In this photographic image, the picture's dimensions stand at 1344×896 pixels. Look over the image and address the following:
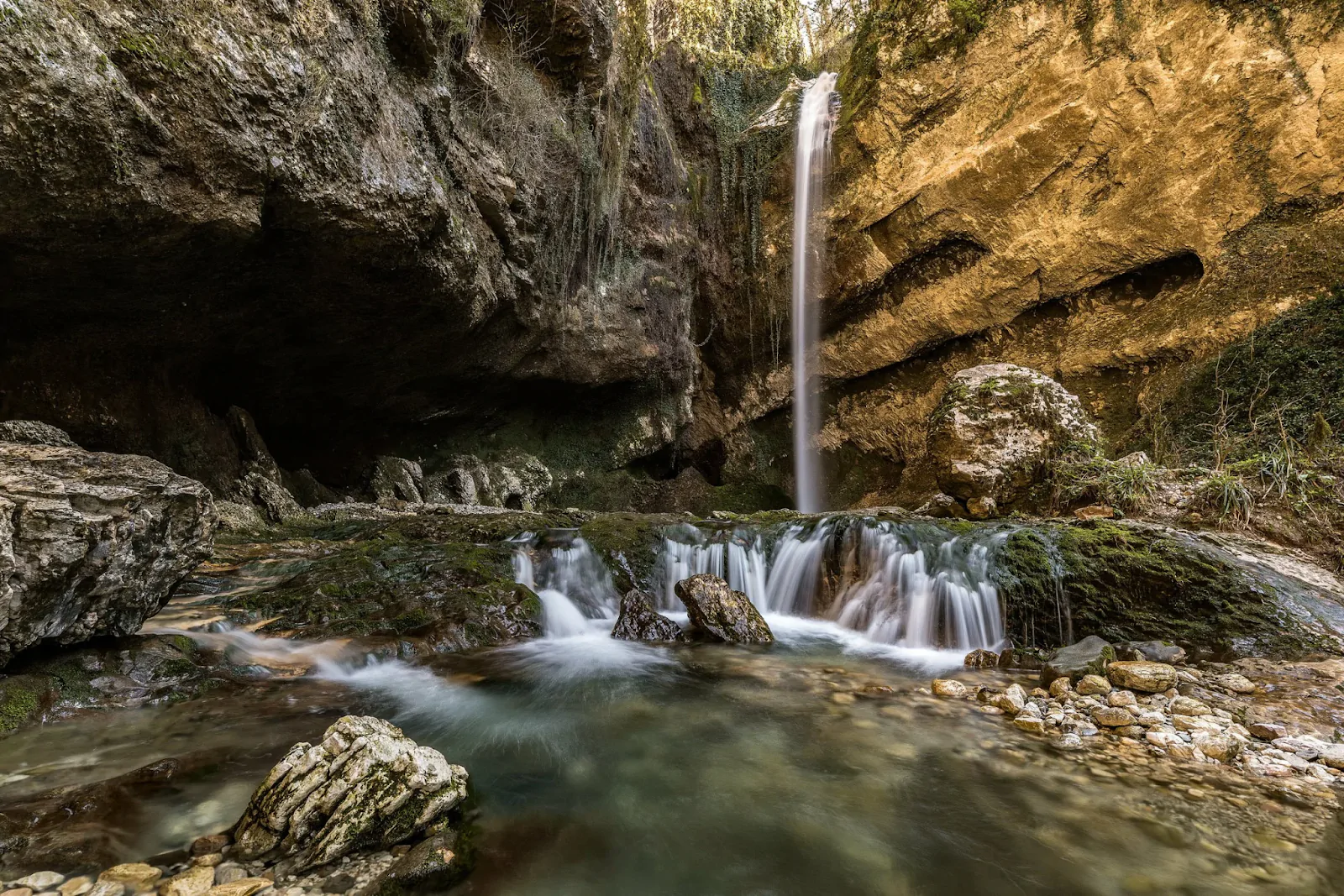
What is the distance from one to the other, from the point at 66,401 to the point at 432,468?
17.5ft

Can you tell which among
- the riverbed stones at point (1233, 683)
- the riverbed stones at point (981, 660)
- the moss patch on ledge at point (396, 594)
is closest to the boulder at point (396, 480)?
the moss patch on ledge at point (396, 594)

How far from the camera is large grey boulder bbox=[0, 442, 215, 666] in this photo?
7.84ft

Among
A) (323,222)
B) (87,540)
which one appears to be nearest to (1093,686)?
(87,540)

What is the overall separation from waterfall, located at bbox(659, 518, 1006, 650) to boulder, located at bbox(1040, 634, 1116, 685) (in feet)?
2.26

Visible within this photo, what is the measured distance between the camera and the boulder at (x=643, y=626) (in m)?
4.41

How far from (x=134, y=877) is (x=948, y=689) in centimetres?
338

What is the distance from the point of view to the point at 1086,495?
6.13 metres

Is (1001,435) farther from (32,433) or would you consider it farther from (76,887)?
(32,433)

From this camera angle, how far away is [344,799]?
5.66ft

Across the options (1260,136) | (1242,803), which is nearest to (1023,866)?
(1242,803)

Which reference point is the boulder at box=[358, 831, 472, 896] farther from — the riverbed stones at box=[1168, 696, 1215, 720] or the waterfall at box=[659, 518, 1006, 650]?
the waterfall at box=[659, 518, 1006, 650]

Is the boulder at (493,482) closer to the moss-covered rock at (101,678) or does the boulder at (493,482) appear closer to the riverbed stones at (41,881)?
the moss-covered rock at (101,678)

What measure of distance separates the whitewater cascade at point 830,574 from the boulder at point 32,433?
4.20 metres

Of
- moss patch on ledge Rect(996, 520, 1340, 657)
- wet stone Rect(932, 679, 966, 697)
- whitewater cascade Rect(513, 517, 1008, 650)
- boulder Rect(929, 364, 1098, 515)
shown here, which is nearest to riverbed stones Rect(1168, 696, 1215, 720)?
wet stone Rect(932, 679, 966, 697)
